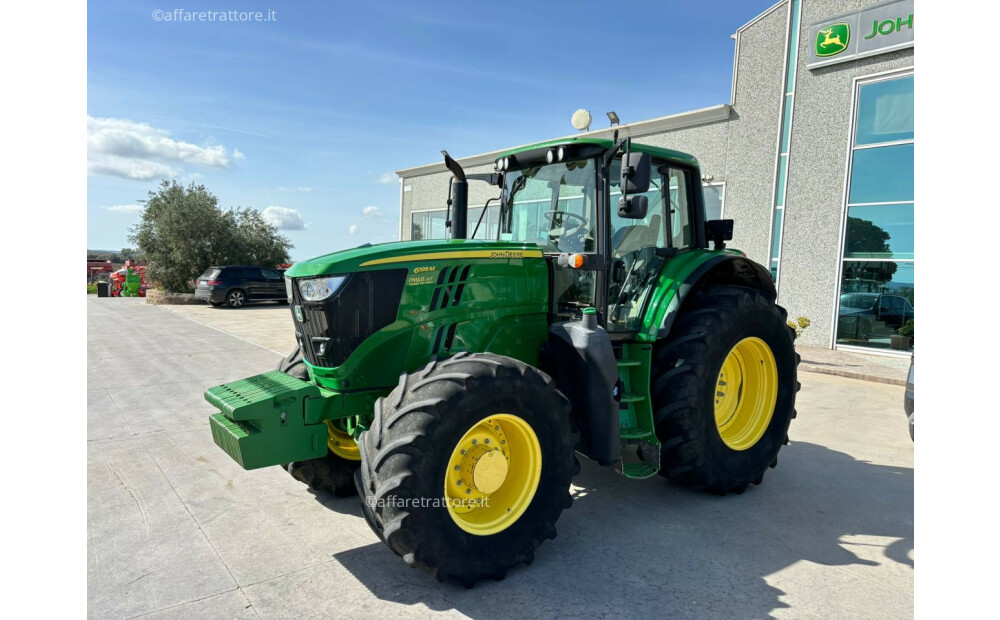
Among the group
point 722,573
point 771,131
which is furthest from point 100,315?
point 722,573

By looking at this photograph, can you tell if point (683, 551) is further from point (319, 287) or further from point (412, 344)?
point (319, 287)

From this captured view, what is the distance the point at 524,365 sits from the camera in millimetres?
3355

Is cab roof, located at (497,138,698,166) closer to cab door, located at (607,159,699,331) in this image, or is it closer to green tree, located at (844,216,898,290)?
cab door, located at (607,159,699,331)

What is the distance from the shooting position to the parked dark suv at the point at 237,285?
67.9 feet

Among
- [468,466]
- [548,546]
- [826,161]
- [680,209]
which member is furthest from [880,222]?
[468,466]

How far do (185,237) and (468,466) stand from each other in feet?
80.6

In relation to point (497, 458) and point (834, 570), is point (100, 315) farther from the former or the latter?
point (834, 570)

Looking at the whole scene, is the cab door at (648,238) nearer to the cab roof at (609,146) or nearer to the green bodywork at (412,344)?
the cab roof at (609,146)

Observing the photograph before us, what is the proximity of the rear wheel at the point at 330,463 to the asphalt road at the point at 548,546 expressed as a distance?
0.14 metres

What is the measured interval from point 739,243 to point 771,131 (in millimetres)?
2242

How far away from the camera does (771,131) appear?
1225 centimetres

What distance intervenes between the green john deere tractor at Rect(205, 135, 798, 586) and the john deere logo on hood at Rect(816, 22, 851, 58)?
8.31 metres

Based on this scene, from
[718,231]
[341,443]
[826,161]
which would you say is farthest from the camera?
[826,161]

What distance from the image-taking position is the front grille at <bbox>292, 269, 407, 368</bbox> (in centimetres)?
354
